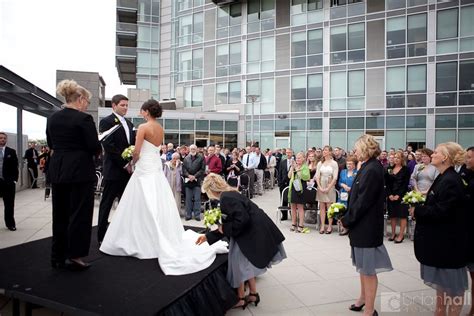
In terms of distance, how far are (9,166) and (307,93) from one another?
2074 cm

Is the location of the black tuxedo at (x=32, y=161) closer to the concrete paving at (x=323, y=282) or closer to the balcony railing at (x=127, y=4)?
the concrete paving at (x=323, y=282)

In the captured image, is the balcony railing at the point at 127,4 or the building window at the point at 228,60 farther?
the balcony railing at the point at 127,4

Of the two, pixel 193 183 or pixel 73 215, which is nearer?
pixel 73 215

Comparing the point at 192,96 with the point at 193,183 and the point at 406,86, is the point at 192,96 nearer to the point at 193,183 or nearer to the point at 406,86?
the point at 406,86

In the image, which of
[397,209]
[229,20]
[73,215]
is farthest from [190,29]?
[73,215]

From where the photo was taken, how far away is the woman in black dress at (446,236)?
10.1ft

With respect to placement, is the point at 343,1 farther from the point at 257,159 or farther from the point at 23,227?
the point at 23,227

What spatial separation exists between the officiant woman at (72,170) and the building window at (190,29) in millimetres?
26711

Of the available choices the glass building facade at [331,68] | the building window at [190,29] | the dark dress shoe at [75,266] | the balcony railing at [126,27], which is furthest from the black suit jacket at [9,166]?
the balcony railing at [126,27]

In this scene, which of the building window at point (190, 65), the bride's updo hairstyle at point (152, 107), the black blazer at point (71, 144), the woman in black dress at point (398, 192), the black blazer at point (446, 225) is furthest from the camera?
the building window at point (190, 65)

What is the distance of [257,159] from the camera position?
44.9 feet

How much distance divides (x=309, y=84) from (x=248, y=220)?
73.1 ft

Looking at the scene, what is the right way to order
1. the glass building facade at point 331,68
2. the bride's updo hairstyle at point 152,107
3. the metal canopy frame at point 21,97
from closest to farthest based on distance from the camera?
the bride's updo hairstyle at point 152,107
the metal canopy frame at point 21,97
the glass building facade at point 331,68

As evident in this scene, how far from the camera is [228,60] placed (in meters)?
27.2
